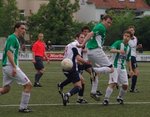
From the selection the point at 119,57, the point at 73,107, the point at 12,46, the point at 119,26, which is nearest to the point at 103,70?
the point at 119,57

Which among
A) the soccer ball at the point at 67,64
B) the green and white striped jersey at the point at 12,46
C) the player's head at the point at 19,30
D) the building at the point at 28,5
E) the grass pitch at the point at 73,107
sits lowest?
the building at the point at 28,5

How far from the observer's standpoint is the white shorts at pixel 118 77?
14.6 meters

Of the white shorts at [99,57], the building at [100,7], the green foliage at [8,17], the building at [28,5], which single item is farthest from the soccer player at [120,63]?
the building at [100,7]

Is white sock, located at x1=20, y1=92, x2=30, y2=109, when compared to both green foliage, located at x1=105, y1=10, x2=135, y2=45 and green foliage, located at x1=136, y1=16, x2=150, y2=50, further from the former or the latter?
green foliage, located at x1=136, y1=16, x2=150, y2=50

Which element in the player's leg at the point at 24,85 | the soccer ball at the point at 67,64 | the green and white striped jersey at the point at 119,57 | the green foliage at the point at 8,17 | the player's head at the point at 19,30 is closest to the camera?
the player's leg at the point at 24,85

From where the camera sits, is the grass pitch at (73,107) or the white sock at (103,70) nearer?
the grass pitch at (73,107)

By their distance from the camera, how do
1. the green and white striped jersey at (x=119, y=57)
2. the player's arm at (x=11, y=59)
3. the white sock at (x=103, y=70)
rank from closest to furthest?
the player's arm at (x=11, y=59), the white sock at (x=103, y=70), the green and white striped jersey at (x=119, y=57)

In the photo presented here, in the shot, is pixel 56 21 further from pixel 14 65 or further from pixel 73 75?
pixel 14 65

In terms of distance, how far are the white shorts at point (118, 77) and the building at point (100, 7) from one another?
77.9 m

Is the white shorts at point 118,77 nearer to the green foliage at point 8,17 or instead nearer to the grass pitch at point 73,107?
the grass pitch at point 73,107

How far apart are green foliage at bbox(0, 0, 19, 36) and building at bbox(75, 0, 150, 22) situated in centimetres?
2080

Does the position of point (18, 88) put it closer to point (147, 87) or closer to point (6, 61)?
Answer: point (147, 87)

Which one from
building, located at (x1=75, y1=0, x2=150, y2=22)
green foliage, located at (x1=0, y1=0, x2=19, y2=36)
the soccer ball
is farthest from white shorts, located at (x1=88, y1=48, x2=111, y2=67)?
building, located at (x1=75, y1=0, x2=150, y2=22)

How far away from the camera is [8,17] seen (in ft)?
245
